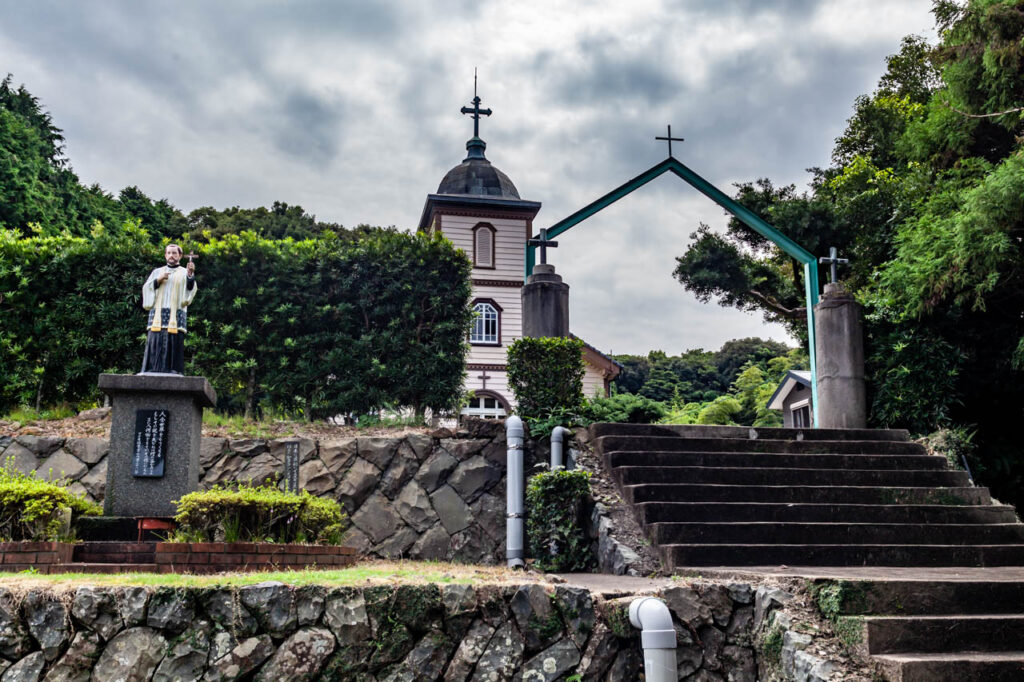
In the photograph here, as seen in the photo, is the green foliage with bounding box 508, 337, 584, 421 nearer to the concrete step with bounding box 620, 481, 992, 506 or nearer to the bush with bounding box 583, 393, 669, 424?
the bush with bounding box 583, 393, 669, 424

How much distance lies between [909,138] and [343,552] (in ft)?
38.7

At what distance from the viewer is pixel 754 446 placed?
8930 mm

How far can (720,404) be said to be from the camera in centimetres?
2223

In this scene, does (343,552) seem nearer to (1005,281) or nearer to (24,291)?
(24,291)

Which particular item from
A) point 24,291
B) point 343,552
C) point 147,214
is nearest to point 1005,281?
point 343,552

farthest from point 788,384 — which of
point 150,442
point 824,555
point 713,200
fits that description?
point 150,442

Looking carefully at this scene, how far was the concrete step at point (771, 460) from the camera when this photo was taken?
8305 millimetres

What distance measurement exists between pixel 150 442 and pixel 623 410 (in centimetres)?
521

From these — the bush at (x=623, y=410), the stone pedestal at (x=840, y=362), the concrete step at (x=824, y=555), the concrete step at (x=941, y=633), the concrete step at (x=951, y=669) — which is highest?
the stone pedestal at (x=840, y=362)

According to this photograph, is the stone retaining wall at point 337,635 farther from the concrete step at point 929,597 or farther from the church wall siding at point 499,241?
the church wall siding at point 499,241

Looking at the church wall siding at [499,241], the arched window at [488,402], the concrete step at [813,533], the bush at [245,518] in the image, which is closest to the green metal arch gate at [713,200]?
A: the concrete step at [813,533]

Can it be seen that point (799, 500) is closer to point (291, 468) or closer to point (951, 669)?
point (951, 669)

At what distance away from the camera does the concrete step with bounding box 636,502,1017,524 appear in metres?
7.30

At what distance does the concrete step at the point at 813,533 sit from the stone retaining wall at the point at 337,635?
1.44 meters
